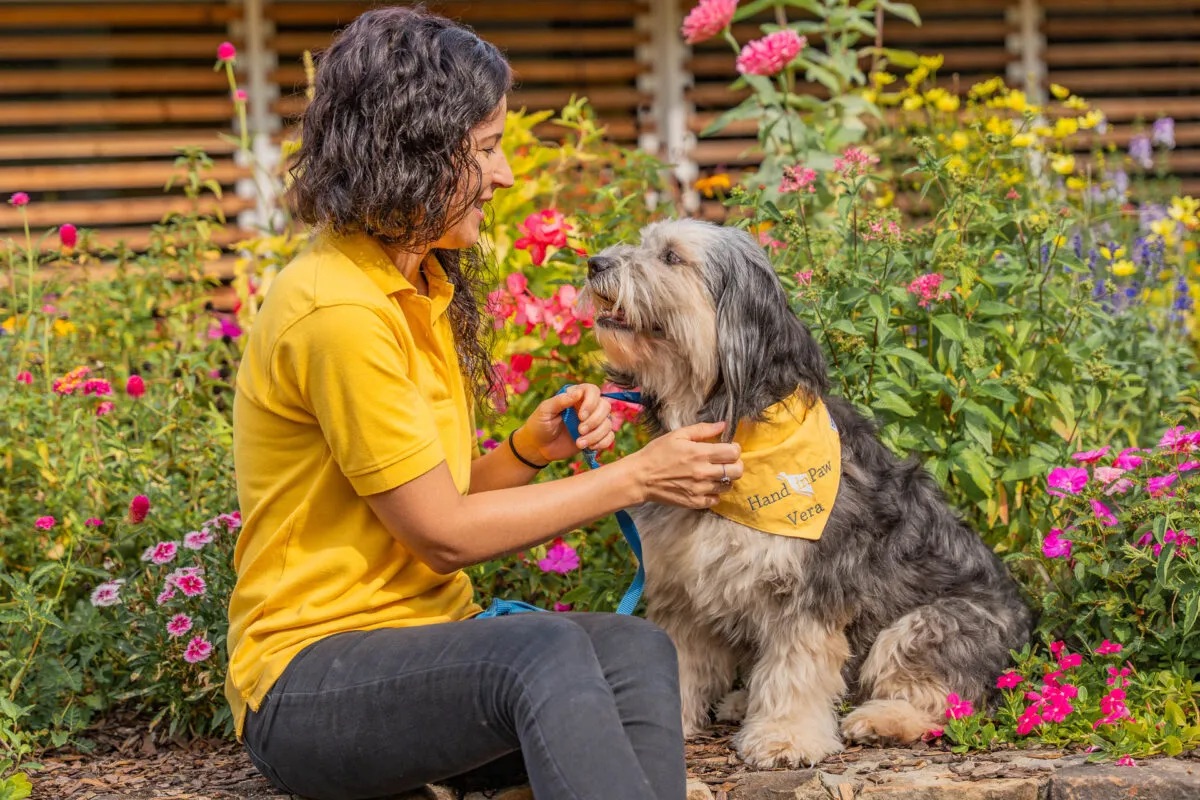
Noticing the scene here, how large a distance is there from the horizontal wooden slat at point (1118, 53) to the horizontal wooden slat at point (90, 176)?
5509 mm

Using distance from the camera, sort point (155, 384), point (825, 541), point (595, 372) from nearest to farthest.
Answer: point (825, 541) → point (595, 372) → point (155, 384)

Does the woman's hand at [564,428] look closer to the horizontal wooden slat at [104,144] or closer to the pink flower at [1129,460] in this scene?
the pink flower at [1129,460]

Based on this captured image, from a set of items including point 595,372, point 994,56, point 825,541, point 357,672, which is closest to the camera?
point 357,672

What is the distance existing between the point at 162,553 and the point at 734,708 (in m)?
1.58

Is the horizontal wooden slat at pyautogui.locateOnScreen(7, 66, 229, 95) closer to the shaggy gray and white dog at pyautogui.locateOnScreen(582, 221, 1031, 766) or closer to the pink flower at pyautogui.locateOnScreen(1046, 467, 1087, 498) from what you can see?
the shaggy gray and white dog at pyautogui.locateOnScreen(582, 221, 1031, 766)

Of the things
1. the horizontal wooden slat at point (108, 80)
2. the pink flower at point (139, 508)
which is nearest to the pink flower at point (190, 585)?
the pink flower at point (139, 508)

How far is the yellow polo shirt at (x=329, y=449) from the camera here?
2.62 metres

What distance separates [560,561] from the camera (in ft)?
12.6

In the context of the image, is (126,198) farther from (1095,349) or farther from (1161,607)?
(1161,607)

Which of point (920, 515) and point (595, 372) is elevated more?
point (595, 372)

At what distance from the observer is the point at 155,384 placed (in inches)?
180

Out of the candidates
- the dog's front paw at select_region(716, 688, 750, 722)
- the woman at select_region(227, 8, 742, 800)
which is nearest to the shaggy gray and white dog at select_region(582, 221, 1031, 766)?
the dog's front paw at select_region(716, 688, 750, 722)

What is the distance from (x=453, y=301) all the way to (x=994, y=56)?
22.3ft

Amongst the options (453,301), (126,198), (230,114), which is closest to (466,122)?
(453,301)
